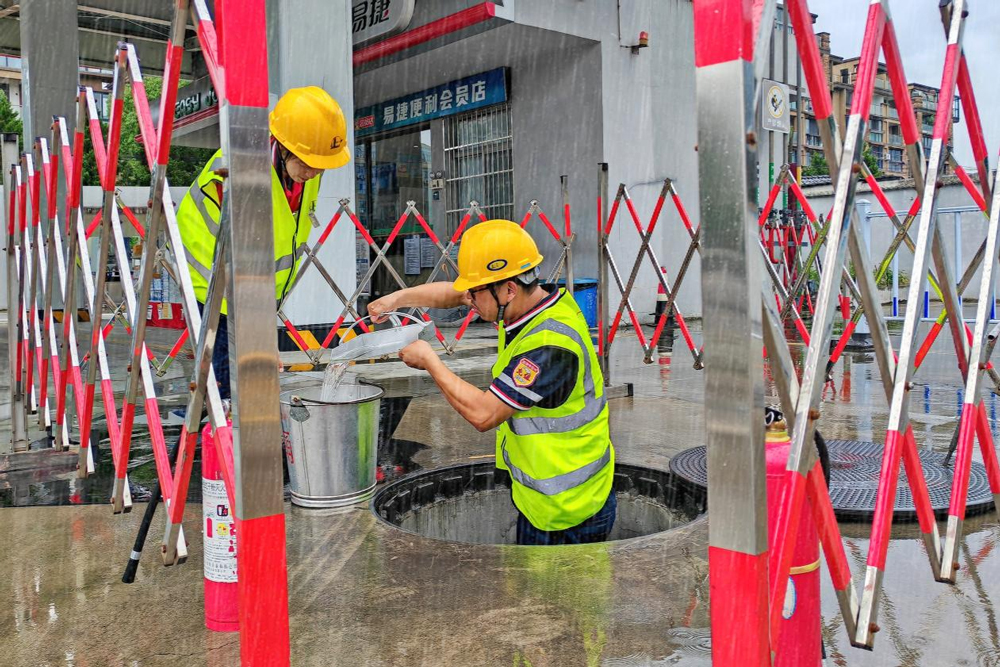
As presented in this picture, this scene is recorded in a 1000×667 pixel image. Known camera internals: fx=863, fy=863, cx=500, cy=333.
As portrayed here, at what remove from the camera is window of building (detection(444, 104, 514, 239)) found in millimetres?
14273

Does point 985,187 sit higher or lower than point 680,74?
lower

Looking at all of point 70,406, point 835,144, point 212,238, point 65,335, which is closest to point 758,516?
point 835,144

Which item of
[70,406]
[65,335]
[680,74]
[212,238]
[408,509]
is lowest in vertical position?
[408,509]

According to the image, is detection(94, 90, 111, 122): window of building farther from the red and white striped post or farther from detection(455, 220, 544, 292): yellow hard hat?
the red and white striped post

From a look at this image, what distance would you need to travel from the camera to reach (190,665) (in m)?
2.44

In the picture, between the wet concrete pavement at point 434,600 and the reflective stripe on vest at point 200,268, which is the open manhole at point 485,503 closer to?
the wet concrete pavement at point 434,600

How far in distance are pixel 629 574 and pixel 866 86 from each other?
1.85 m

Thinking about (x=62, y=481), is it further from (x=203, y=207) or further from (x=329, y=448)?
(x=203, y=207)

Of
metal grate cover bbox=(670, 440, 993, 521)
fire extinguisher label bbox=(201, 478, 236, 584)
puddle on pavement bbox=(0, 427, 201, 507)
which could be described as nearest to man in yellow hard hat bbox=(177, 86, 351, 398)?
fire extinguisher label bbox=(201, 478, 236, 584)

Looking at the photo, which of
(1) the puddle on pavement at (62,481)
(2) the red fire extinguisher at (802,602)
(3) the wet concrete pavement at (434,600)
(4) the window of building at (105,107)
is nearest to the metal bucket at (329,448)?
(3) the wet concrete pavement at (434,600)

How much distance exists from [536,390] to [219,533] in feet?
3.75

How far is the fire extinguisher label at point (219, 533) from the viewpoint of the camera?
2.62 meters

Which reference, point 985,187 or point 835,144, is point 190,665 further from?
point 985,187

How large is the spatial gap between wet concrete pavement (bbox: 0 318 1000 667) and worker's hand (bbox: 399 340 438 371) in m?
0.76
